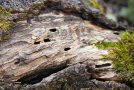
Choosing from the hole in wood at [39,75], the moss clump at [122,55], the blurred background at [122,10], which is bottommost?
the blurred background at [122,10]

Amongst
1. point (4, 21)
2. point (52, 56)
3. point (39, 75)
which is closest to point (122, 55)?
point (52, 56)

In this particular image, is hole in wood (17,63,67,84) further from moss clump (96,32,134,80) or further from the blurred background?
the blurred background

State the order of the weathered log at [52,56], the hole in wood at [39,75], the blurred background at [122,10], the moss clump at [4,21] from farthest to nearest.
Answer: the blurred background at [122,10], the moss clump at [4,21], the hole in wood at [39,75], the weathered log at [52,56]

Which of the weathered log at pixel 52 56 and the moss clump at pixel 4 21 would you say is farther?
the moss clump at pixel 4 21

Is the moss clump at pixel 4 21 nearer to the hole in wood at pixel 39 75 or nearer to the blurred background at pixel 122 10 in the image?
the hole in wood at pixel 39 75

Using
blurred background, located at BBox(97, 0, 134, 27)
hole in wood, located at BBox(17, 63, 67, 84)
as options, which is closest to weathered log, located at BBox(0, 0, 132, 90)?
hole in wood, located at BBox(17, 63, 67, 84)

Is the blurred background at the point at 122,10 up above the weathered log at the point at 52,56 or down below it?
below

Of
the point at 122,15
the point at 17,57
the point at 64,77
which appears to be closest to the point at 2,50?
the point at 17,57

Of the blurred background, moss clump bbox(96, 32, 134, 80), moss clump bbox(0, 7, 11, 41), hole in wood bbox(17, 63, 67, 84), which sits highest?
moss clump bbox(0, 7, 11, 41)

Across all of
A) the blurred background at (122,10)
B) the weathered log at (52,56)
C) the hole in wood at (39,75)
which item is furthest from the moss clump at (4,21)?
the blurred background at (122,10)
